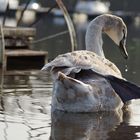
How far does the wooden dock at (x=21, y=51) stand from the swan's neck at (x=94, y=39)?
17.0 ft

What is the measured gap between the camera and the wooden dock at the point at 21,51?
16641mm

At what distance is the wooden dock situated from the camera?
1664cm

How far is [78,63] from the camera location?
9.36m

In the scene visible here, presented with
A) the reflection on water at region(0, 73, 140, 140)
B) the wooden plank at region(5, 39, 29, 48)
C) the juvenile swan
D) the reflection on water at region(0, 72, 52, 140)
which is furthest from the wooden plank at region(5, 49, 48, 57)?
the juvenile swan

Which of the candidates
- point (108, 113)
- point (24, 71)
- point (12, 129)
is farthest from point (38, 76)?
point (12, 129)

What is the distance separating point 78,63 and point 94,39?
2.03 meters

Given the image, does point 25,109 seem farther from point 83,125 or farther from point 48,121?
point 83,125

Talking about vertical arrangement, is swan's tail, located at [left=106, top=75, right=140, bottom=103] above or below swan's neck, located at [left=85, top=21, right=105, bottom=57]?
below

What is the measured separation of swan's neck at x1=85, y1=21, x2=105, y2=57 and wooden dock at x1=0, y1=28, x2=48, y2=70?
518cm

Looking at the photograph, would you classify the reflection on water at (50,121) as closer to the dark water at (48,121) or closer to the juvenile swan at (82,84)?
the dark water at (48,121)

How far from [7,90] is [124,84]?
9.39ft

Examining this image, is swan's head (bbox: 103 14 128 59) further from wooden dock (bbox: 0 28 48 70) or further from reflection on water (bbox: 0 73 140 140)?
wooden dock (bbox: 0 28 48 70)

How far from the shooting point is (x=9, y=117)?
29.9 ft

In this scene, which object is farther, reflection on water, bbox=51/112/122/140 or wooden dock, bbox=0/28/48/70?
wooden dock, bbox=0/28/48/70
